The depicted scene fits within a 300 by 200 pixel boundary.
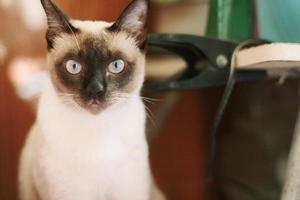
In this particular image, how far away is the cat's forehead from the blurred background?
0.21m

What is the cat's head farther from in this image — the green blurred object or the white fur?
the green blurred object

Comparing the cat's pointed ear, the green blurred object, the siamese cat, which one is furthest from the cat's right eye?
the green blurred object

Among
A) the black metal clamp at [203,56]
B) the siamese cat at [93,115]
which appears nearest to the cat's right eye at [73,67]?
the siamese cat at [93,115]

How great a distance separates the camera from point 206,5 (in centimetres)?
136

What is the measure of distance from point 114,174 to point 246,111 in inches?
25.2

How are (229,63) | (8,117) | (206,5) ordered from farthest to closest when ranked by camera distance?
(206,5) → (8,117) → (229,63)

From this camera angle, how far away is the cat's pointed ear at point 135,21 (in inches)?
32.8

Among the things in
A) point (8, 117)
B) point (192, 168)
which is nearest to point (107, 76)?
point (8, 117)

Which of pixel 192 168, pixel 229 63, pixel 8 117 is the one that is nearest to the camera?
pixel 229 63

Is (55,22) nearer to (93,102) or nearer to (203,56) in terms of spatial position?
(93,102)

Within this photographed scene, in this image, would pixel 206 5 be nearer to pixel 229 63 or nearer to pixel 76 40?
pixel 229 63

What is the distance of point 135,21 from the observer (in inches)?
34.1

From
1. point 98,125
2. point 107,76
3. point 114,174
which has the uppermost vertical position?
point 107,76

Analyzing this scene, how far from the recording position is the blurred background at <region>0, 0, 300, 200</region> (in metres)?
1.11
